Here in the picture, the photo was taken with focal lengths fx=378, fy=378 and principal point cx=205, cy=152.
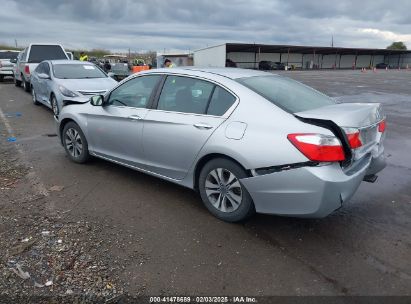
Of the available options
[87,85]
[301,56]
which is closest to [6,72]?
[87,85]

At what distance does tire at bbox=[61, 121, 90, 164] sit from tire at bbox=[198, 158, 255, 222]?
2417mm

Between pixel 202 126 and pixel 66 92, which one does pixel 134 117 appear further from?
pixel 66 92

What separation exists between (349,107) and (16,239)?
3.62 metres

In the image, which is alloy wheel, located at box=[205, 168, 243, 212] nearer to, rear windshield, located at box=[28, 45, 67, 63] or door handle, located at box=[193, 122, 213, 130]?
door handle, located at box=[193, 122, 213, 130]

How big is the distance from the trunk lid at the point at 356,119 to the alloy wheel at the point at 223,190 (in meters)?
0.93

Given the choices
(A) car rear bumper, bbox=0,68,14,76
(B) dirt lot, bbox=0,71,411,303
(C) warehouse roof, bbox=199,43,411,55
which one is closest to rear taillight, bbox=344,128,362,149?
(B) dirt lot, bbox=0,71,411,303

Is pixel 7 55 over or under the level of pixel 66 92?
over

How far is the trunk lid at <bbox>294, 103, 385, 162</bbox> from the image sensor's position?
3.46 m

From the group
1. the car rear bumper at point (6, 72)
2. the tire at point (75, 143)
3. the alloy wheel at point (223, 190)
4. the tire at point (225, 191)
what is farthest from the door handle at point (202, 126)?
the car rear bumper at point (6, 72)

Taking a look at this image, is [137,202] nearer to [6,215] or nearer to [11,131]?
[6,215]

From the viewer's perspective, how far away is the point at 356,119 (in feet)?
11.8

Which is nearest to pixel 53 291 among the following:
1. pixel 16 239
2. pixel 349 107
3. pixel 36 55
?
pixel 16 239

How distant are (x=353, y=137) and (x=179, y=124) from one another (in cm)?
183

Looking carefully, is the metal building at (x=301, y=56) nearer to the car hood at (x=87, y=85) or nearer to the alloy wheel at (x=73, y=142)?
the car hood at (x=87, y=85)
